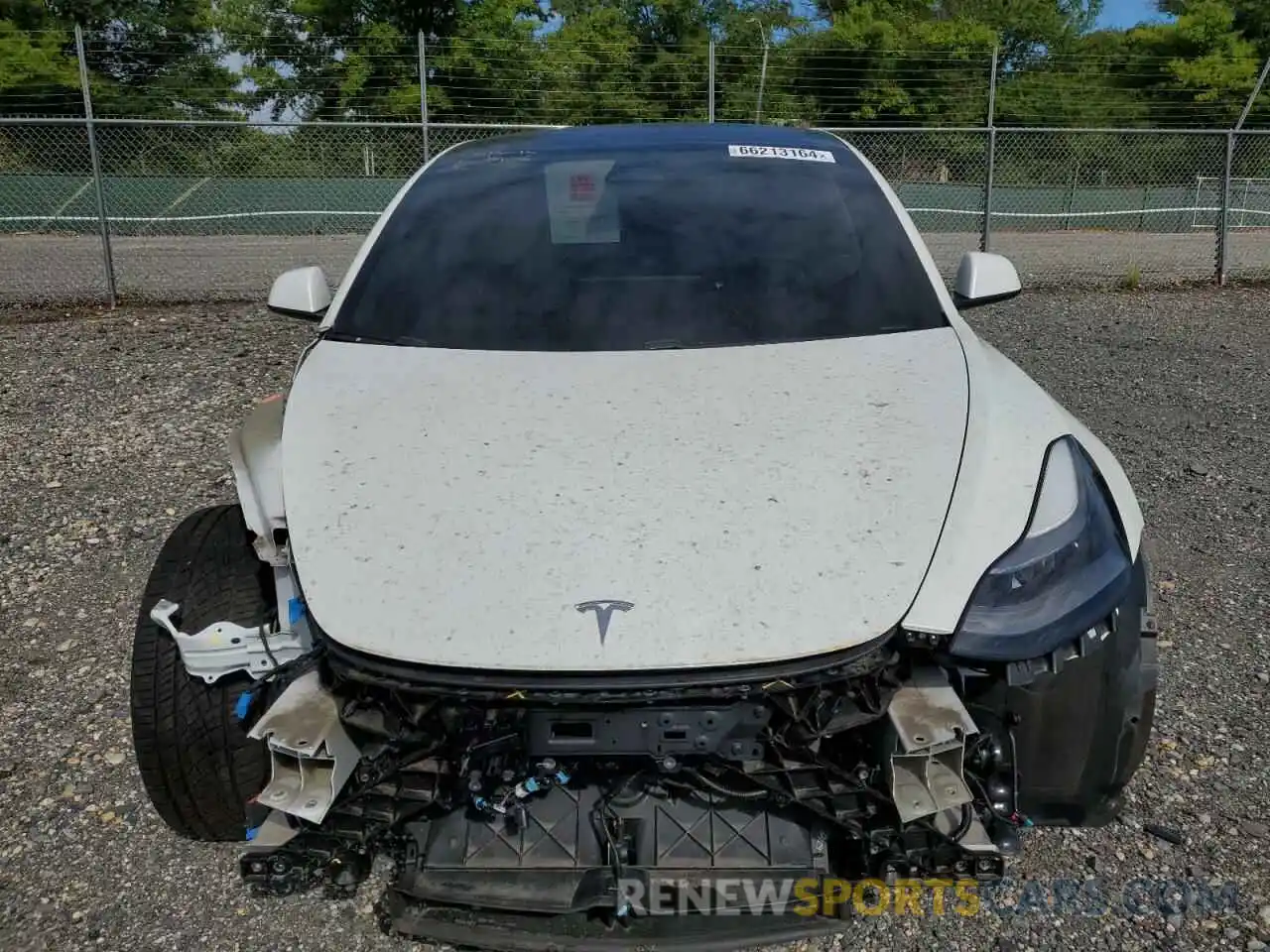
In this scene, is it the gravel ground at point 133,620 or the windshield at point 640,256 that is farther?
the windshield at point 640,256

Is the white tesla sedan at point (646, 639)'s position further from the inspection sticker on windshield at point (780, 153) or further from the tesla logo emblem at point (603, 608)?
the inspection sticker on windshield at point (780, 153)

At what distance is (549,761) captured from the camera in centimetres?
186

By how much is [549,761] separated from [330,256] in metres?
14.3

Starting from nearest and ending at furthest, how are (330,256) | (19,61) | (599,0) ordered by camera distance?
(330,256) < (19,61) < (599,0)

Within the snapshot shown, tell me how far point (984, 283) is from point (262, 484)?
2.18 m

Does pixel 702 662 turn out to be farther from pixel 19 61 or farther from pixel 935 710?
pixel 19 61

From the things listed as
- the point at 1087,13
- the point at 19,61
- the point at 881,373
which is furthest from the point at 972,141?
the point at 1087,13

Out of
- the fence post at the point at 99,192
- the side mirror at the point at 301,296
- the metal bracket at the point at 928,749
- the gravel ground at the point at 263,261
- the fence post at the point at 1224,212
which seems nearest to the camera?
the metal bracket at the point at 928,749

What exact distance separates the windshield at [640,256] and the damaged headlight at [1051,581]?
0.83 meters

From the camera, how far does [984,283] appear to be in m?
3.20

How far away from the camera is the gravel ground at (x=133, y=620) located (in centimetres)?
230

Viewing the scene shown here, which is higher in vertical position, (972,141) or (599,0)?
(599,0)

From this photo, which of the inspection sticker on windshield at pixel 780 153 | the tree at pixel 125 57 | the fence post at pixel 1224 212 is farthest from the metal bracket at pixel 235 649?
the tree at pixel 125 57

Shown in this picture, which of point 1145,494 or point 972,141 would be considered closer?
point 1145,494
